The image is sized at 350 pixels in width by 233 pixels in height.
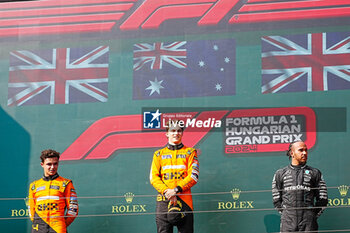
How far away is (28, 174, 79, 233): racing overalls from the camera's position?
732cm

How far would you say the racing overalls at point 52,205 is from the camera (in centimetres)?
732

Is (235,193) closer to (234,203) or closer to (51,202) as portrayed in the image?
(234,203)

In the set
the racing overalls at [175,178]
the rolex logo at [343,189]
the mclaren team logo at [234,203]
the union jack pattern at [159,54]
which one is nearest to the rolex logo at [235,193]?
the mclaren team logo at [234,203]

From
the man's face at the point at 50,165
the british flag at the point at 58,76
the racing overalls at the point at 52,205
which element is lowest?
the racing overalls at the point at 52,205

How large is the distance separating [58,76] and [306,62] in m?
3.39

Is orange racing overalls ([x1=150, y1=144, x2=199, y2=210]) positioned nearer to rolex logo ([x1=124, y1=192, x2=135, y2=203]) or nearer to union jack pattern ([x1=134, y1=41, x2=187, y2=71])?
rolex logo ([x1=124, y1=192, x2=135, y2=203])

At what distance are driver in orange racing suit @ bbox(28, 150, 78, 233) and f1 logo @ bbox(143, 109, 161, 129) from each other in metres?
1.48

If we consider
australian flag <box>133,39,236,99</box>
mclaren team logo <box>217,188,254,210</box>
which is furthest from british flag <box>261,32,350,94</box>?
mclaren team logo <box>217,188,254,210</box>

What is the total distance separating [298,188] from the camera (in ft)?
22.6

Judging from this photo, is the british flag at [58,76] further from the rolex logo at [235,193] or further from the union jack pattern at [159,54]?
the rolex logo at [235,193]

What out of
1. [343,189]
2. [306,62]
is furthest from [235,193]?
[306,62]

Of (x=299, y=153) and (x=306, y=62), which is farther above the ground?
(x=306, y=62)

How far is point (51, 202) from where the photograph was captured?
7414 mm

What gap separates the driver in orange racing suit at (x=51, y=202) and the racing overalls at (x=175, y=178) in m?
1.03
